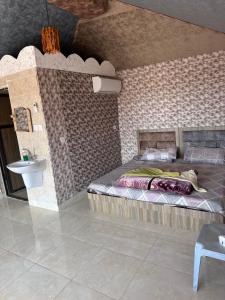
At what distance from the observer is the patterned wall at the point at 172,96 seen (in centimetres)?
398

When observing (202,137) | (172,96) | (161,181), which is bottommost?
(161,181)

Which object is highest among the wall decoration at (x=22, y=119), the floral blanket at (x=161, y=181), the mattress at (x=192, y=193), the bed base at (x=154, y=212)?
the wall decoration at (x=22, y=119)

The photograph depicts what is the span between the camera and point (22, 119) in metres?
3.52

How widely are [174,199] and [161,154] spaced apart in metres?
1.68

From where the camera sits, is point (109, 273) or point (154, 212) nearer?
point (109, 273)

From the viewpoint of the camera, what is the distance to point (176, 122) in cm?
446

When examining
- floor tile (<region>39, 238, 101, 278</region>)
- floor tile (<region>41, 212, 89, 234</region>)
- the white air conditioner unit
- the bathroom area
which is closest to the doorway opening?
the bathroom area

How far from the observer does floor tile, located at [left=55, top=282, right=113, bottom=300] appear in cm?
188

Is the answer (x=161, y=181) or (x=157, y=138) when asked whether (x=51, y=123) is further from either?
(x=157, y=138)

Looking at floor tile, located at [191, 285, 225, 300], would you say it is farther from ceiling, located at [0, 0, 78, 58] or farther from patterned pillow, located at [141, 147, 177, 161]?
ceiling, located at [0, 0, 78, 58]

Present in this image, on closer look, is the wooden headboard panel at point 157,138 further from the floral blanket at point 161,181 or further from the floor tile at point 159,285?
the floor tile at point 159,285

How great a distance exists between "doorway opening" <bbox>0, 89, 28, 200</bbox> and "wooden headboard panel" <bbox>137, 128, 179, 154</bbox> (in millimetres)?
→ 2631

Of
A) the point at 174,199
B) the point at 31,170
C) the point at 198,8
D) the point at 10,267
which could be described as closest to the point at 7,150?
the point at 31,170

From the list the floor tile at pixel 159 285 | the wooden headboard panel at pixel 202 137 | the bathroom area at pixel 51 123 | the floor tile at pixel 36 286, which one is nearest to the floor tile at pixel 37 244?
the floor tile at pixel 36 286
